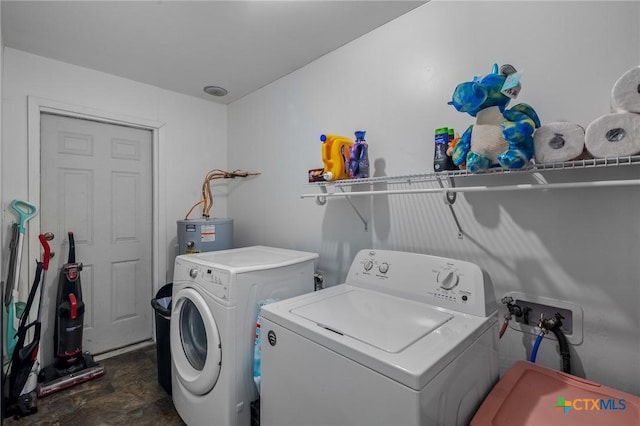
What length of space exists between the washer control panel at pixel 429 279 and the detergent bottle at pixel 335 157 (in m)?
0.48

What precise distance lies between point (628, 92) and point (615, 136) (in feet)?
0.41

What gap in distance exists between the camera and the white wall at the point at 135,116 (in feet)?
6.63

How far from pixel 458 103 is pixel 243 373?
1.53 metres

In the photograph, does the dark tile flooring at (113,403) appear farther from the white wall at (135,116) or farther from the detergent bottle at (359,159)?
the detergent bottle at (359,159)

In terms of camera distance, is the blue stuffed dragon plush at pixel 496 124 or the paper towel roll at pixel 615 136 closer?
the paper towel roll at pixel 615 136

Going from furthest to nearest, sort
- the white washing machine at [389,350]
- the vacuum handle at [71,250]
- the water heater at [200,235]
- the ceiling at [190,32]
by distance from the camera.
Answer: the water heater at [200,235] → the vacuum handle at [71,250] → the ceiling at [190,32] → the white washing machine at [389,350]

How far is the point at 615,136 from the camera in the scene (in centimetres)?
89

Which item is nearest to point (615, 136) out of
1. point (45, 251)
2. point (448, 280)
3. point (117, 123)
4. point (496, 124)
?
point (496, 124)

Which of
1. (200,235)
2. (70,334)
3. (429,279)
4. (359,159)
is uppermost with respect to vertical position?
(359,159)

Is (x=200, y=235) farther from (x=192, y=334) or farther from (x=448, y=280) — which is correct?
(x=448, y=280)

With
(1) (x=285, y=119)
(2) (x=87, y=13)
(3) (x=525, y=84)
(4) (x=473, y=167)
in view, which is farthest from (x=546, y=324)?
(2) (x=87, y=13)

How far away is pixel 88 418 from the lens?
1770 millimetres

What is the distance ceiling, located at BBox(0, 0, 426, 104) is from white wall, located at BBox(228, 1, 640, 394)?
0.64 ft

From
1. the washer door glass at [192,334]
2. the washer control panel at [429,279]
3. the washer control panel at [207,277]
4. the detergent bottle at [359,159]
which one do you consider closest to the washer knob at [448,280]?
the washer control panel at [429,279]
